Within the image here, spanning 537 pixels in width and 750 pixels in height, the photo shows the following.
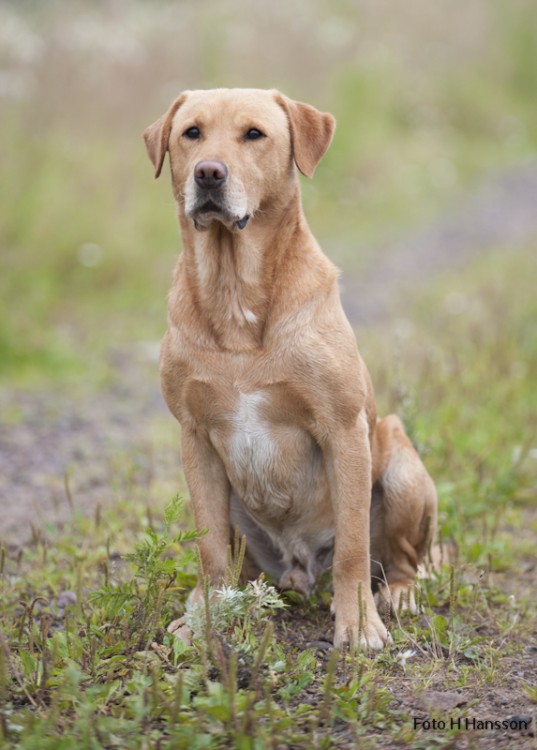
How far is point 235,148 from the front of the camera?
3.14 metres

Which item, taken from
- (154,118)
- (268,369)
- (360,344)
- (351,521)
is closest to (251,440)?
(268,369)

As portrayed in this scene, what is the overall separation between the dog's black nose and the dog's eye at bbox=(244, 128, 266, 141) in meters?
0.24

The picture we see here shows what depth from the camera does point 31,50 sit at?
7.47 metres

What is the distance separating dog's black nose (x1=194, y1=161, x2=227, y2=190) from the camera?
2.98 meters

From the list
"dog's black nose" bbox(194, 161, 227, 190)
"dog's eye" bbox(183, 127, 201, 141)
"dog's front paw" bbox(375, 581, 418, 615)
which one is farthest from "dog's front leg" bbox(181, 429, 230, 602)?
"dog's eye" bbox(183, 127, 201, 141)

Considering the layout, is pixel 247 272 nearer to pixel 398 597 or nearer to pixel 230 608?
pixel 230 608

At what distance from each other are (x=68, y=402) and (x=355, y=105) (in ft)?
27.0

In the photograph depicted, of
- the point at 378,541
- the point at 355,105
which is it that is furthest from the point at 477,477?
the point at 355,105

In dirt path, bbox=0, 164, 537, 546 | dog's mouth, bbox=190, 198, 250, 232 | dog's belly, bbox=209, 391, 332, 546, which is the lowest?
dirt path, bbox=0, 164, 537, 546

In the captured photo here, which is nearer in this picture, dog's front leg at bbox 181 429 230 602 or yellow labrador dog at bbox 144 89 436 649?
yellow labrador dog at bbox 144 89 436 649

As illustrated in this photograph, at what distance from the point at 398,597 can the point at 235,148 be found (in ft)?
5.60

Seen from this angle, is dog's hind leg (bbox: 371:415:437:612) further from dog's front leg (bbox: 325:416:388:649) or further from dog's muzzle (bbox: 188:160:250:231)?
dog's muzzle (bbox: 188:160:250:231)

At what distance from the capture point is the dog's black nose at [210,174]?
2.98 metres

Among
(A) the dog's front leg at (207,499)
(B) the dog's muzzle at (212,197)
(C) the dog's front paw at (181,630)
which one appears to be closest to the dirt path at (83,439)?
(A) the dog's front leg at (207,499)
